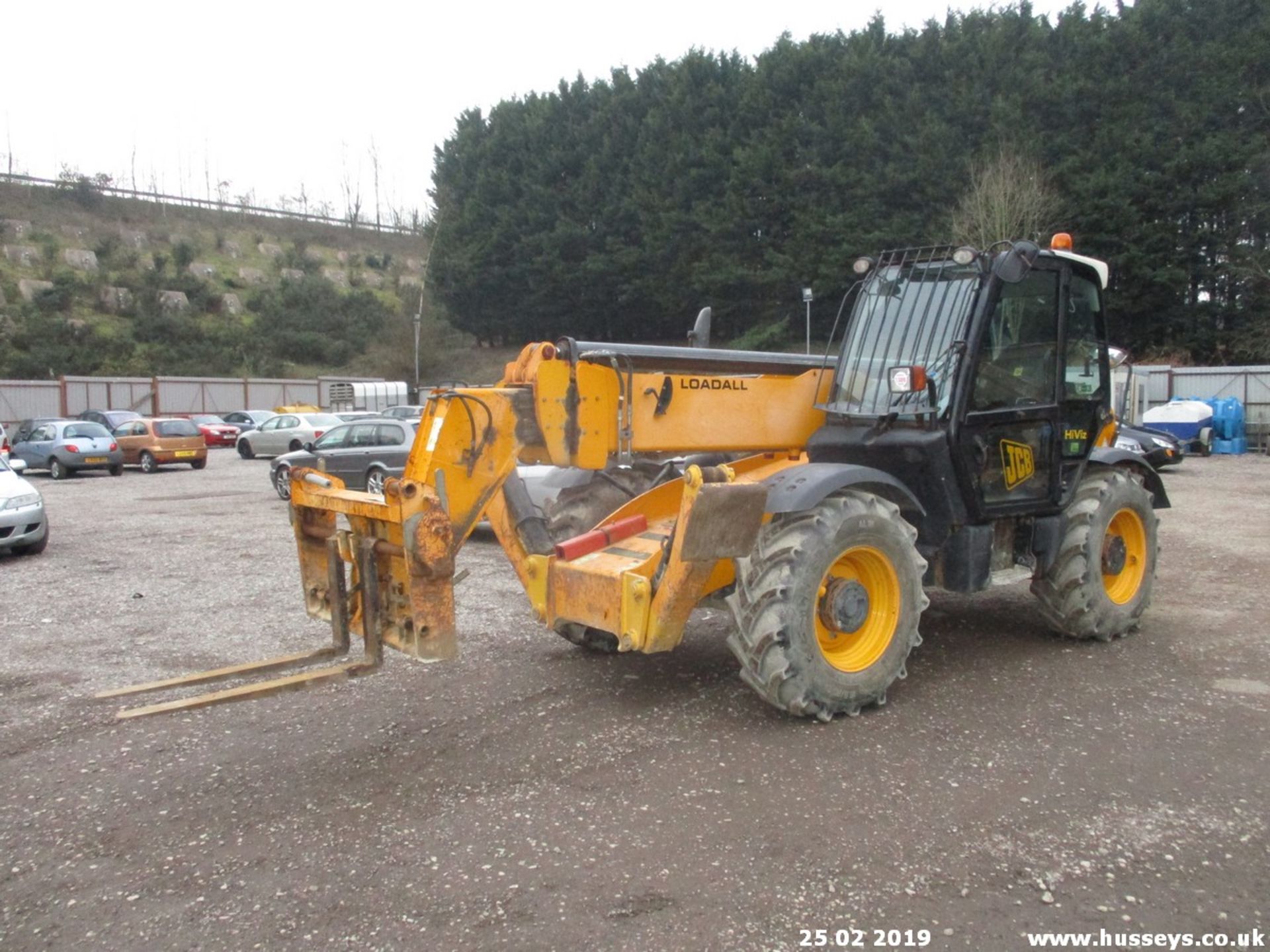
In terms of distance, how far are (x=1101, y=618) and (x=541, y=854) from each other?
4610 mm

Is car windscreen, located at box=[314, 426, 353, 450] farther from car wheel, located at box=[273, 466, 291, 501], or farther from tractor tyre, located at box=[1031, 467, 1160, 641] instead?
tractor tyre, located at box=[1031, 467, 1160, 641]

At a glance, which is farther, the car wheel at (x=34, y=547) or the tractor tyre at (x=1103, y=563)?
the car wheel at (x=34, y=547)

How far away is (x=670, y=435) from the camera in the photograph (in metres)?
5.97

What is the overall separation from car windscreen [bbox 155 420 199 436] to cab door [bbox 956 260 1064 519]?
23.8 meters

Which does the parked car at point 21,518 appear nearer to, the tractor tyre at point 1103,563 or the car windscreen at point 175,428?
→ the tractor tyre at point 1103,563

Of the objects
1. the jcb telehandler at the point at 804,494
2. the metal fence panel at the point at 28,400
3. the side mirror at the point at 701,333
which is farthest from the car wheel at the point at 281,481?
the metal fence panel at the point at 28,400

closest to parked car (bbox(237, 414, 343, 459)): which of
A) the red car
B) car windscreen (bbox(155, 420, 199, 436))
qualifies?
car windscreen (bbox(155, 420, 199, 436))

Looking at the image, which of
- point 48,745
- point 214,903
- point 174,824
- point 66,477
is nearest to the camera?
point 214,903

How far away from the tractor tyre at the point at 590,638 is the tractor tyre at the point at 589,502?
58 cm

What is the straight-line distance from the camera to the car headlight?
11.2 m

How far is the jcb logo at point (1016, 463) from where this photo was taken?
6.46 m

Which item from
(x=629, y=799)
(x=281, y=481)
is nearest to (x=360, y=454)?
(x=281, y=481)

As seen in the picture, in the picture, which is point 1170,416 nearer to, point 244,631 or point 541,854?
point 244,631

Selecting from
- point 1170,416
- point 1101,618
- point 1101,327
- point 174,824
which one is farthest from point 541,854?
point 1170,416
